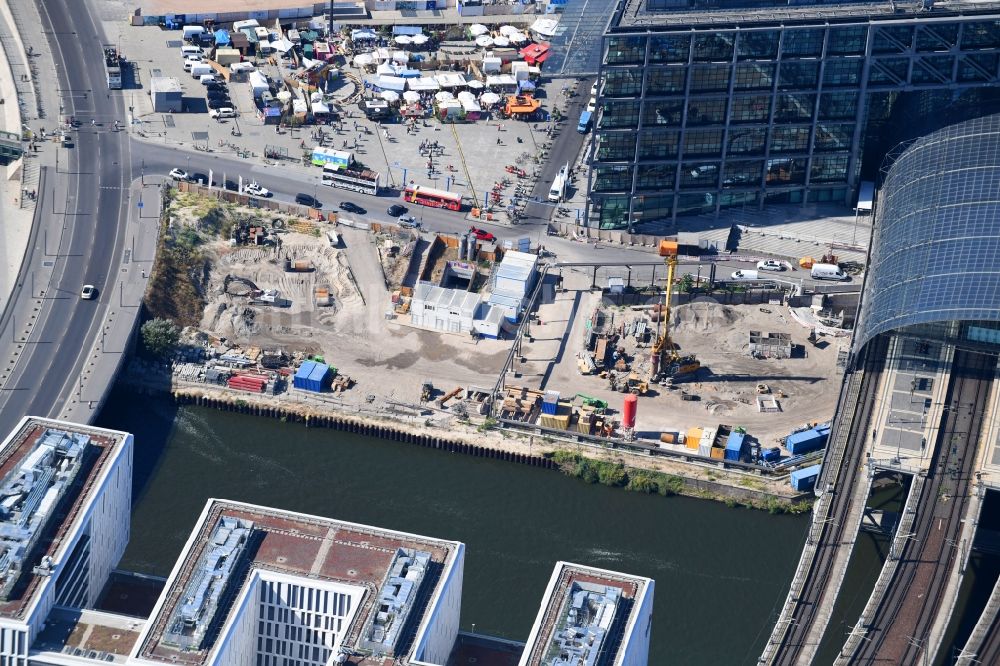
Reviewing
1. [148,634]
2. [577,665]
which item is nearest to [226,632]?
[148,634]

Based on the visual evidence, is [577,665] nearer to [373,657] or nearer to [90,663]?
[373,657]

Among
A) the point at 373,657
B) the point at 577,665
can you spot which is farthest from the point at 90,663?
the point at 577,665

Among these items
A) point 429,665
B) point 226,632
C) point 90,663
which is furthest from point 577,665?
point 90,663

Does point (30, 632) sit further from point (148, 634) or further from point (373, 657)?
point (373, 657)

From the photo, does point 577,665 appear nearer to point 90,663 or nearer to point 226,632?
point 226,632

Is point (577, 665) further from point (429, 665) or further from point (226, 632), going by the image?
point (226, 632)

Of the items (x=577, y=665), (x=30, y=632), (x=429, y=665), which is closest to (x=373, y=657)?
(x=429, y=665)
